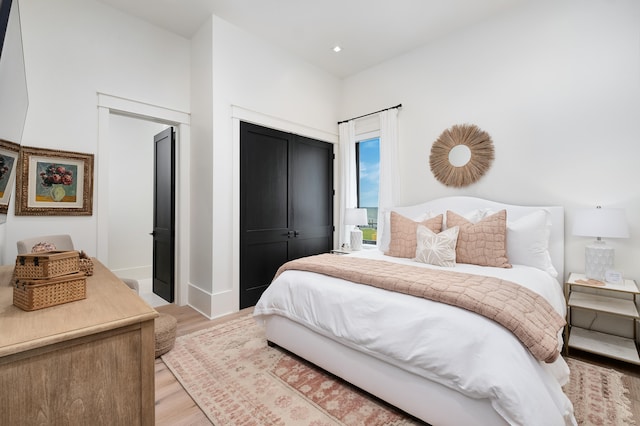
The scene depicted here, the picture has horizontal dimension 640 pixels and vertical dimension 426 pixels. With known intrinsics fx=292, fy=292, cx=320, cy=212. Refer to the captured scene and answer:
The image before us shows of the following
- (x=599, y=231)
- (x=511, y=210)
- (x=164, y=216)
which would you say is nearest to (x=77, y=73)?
(x=164, y=216)

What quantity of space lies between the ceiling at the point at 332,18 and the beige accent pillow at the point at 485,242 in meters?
2.16

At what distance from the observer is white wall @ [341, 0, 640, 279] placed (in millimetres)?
2432

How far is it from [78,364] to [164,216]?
3115mm

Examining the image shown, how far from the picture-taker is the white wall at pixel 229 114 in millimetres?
3166

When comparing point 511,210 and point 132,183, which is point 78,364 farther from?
point 132,183

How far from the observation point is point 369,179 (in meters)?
4.37

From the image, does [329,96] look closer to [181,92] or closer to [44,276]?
[181,92]

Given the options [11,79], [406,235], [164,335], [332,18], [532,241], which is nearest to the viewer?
[11,79]

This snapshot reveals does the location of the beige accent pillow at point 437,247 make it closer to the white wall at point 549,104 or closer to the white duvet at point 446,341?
the white duvet at point 446,341

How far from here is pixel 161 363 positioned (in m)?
2.22

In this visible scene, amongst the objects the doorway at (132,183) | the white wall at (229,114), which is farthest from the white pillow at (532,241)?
the doorway at (132,183)

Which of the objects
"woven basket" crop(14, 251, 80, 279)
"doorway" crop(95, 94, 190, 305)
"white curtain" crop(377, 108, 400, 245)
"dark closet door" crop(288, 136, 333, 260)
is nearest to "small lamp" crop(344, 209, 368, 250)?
"white curtain" crop(377, 108, 400, 245)

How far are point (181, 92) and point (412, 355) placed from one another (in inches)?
143

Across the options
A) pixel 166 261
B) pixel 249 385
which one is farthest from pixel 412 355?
pixel 166 261
